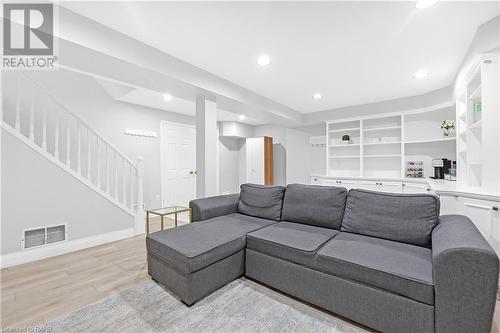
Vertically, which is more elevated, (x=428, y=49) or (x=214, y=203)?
(x=428, y=49)

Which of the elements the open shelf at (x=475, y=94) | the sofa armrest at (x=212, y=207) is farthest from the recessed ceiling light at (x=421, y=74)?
the sofa armrest at (x=212, y=207)

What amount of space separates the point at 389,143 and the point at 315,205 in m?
3.34

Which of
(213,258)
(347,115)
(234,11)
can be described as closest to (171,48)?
(234,11)

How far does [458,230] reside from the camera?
157 cm

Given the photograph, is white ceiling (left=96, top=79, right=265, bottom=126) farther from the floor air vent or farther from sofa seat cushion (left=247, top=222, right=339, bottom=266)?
sofa seat cushion (left=247, top=222, right=339, bottom=266)

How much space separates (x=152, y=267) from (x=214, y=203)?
1.02 meters

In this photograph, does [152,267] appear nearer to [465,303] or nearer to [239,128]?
[465,303]

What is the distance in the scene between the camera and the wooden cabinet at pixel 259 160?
6.55m

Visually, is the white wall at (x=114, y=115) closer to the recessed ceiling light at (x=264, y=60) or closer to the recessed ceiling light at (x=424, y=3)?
the recessed ceiling light at (x=264, y=60)

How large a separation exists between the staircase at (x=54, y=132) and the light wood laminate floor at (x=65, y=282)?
102cm

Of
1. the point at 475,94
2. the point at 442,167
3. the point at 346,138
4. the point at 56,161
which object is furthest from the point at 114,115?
the point at 442,167

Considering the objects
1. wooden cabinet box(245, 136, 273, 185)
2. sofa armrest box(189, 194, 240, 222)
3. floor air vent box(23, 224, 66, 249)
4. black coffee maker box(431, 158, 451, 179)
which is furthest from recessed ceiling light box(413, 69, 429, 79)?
floor air vent box(23, 224, 66, 249)

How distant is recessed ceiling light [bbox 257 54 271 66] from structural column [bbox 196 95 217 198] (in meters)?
1.02

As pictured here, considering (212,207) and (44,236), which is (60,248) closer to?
(44,236)
